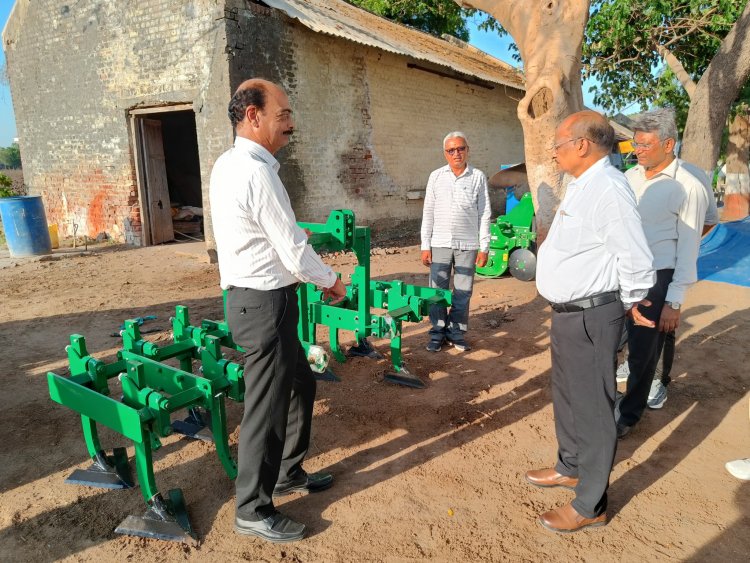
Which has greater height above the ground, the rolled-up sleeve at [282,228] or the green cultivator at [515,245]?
the rolled-up sleeve at [282,228]

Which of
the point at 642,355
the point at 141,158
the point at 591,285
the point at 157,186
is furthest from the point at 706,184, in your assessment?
the point at 157,186

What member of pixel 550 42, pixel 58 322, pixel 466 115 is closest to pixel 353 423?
pixel 550 42

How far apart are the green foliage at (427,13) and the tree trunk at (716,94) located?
1085 cm

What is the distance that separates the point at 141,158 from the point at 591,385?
9.07 m

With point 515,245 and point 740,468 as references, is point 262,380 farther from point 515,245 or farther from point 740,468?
point 515,245

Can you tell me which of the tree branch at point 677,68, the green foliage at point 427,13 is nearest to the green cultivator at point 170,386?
the tree branch at point 677,68

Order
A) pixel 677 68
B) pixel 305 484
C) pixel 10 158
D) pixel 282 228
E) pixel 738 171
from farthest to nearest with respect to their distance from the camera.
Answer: pixel 10 158, pixel 738 171, pixel 677 68, pixel 305 484, pixel 282 228

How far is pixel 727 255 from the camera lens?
7723mm

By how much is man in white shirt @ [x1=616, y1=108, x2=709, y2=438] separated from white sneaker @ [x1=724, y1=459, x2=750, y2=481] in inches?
24.9

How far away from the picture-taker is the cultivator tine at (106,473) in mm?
2755

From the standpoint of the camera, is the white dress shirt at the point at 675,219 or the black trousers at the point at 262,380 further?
the white dress shirt at the point at 675,219

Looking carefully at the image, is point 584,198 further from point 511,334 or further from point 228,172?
point 511,334

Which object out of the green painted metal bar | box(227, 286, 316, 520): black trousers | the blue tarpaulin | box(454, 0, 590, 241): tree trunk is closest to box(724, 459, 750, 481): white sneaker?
box(227, 286, 316, 520): black trousers

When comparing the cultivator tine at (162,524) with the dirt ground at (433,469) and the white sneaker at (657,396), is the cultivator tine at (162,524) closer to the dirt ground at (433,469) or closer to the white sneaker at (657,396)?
the dirt ground at (433,469)
